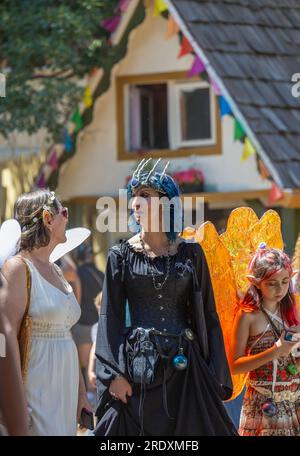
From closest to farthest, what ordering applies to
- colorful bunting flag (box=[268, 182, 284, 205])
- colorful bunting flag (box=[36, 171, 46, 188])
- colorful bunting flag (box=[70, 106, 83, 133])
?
colorful bunting flag (box=[268, 182, 284, 205]), colorful bunting flag (box=[70, 106, 83, 133]), colorful bunting flag (box=[36, 171, 46, 188])

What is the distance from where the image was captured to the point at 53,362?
547cm

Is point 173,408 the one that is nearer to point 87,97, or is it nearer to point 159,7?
point 159,7

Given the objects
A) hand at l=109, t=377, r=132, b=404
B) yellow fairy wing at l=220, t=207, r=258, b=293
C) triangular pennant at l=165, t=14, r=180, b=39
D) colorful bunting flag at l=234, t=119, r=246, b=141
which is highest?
triangular pennant at l=165, t=14, r=180, b=39

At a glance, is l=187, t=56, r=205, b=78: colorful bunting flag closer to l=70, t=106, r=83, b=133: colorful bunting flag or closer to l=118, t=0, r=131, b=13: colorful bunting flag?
l=118, t=0, r=131, b=13: colorful bunting flag

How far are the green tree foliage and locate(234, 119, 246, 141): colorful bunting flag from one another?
1876 millimetres

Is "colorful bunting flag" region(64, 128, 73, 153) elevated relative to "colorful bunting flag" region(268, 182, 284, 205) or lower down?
elevated

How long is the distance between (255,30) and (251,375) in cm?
810

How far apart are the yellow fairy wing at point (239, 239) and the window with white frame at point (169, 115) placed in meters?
7.37

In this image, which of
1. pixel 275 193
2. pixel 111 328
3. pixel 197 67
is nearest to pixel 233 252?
pixel 111 328

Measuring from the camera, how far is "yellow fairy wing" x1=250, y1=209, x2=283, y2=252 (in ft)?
21.8

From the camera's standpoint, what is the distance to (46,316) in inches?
214

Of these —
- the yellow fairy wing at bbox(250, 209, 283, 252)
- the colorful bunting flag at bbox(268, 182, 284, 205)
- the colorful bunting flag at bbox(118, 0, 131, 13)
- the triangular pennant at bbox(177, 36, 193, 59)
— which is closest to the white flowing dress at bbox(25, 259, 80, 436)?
the yellow fairy wing at bbox(250, 209, 283, 252)

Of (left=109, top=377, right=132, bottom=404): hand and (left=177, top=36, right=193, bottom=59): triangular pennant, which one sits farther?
(left=177, top=36, right=193, bottom=59): triangular pennant

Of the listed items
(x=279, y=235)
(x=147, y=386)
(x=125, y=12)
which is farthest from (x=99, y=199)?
(x=147, y=386)
